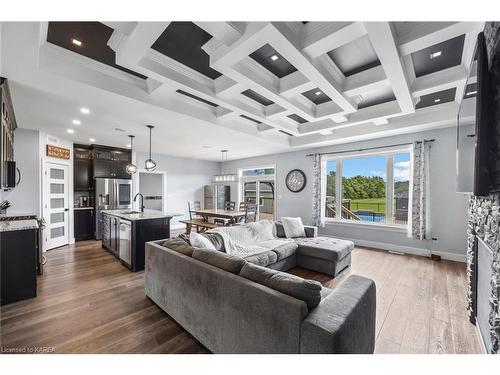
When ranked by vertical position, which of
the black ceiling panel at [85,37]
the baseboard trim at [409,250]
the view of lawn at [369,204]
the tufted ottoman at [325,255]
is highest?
the black ceiling panel at [85,37]

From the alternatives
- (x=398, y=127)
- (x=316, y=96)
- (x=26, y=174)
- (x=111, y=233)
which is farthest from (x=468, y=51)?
(x=26, y=174)

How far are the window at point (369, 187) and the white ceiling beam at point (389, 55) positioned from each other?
230 cm

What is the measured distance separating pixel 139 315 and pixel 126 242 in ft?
5.83

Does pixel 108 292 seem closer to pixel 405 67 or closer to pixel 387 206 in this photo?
pixel 405 67

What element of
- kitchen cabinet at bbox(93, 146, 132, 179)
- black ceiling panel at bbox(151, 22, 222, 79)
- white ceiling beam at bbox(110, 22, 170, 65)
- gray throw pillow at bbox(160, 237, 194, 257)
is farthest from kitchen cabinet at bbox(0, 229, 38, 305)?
kitchen cabinet at bbox(93, 146, 132, 179)

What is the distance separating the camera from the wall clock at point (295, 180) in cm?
643

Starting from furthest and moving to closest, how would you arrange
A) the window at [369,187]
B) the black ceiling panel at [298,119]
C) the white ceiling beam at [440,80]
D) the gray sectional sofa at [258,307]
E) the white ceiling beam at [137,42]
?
1. the window at [369,187]
2. the black ceiling panel at [298,119]
3. the white ceiling beam at [440,80]
4. the white ceiling beam at [137,42]
5. the gray sectional sofa at [258,307]

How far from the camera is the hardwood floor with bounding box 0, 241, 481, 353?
1862 millimetres

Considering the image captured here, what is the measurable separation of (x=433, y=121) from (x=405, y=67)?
2056 millimetres

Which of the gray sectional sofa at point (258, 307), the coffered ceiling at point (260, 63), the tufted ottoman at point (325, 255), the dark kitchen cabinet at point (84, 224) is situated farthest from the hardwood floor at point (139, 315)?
the coffered ceiling at point (260, 63)

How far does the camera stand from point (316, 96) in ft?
11.8

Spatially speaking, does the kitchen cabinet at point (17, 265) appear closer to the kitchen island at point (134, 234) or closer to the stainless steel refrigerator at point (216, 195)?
the kitchen island at point (134, 234)
